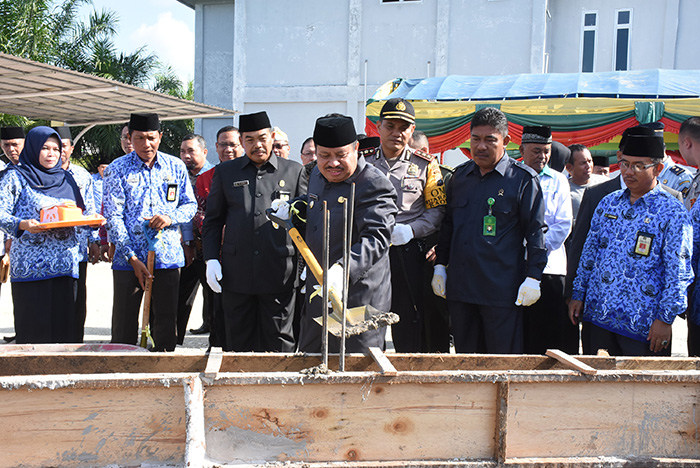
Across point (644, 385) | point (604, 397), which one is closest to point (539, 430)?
point (604, 397)

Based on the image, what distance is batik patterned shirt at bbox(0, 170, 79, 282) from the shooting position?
4.00 m

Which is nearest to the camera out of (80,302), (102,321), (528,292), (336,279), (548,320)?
(336,279)

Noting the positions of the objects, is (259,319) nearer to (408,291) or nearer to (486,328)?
(408,291)

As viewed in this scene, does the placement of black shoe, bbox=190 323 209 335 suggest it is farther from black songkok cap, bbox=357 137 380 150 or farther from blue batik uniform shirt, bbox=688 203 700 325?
blue batik uniform shirt, bbox=688 203 700 325

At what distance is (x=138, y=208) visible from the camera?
434 cm

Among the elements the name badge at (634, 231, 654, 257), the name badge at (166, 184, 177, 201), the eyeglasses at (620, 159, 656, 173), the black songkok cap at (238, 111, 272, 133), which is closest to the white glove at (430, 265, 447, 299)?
the name badge at (634, 231, 654, 257)

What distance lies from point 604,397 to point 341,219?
1441 millimetres

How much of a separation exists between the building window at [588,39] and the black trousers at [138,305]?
569 inches

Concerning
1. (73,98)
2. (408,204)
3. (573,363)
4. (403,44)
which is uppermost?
(403,44)

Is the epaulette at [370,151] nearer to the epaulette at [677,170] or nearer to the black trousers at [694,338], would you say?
the black trousers at [694,338]

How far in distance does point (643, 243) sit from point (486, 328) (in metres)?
0.97

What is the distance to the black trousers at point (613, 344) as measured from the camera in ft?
10.9

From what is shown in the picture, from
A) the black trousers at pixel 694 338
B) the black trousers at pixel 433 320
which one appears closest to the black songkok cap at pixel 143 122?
the black trousers at pixel 433 320

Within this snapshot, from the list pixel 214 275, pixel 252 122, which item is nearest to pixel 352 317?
pixel 214 275
